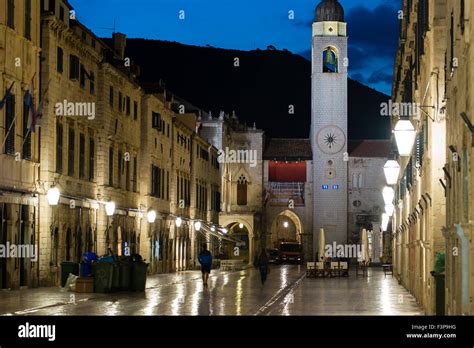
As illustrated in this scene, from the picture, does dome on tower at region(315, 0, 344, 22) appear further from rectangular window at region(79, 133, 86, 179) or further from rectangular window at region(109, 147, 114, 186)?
rectangular window at region(79, 133, 86, 179)

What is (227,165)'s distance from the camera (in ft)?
328

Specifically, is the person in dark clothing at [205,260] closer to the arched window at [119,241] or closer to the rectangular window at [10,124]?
the arched window at [119,241]

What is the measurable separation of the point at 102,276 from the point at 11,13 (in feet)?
29.6

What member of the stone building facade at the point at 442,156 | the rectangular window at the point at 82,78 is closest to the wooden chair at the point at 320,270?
the rectangular window at the point at 82,78

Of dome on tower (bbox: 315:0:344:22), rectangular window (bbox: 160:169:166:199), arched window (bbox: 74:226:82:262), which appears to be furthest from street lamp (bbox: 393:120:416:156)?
dome on tower (bbox: 315:0:344:22)

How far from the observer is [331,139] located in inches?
4267

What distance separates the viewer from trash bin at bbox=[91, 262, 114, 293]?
3278 cm

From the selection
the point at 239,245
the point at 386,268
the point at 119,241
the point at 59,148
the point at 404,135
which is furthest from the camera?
the point at 239,245

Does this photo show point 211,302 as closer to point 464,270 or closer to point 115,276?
point 115,276

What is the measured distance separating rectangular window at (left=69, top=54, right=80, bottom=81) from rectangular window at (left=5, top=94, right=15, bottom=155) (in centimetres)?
699

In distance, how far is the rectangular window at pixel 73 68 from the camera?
134ft

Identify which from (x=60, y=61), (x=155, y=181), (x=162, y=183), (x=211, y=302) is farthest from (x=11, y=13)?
(x=162, y=183)

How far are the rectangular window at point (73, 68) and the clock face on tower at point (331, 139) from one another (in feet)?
224
